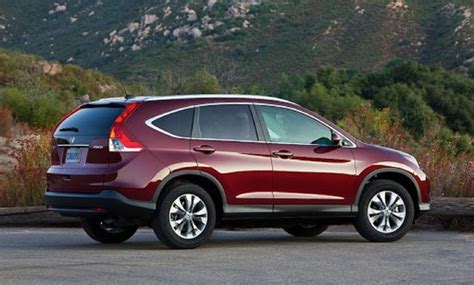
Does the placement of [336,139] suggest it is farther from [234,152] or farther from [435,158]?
[435,158]

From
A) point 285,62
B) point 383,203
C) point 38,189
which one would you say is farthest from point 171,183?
point 285,62

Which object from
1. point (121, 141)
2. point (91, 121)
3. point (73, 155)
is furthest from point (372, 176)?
point (73, 155)

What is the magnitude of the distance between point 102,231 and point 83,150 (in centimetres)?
160

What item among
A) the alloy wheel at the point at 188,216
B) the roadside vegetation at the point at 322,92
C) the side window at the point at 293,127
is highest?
the roadside vegetation at the point at 322,92

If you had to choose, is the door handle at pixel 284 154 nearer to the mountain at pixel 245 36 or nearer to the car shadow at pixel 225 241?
the car shadow at pixel 225 241

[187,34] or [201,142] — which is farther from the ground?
[187,34]

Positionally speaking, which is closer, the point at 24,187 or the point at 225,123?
the point at 225,123

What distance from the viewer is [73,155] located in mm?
12883

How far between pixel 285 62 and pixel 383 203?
5696cm

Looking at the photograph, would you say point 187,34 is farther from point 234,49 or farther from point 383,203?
point 383,203

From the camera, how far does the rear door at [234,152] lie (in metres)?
12.8

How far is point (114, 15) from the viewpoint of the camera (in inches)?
3391

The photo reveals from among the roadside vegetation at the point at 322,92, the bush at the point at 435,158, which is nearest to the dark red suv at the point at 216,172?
the bush at the point at 435,158

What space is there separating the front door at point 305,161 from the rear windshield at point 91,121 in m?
1.73
